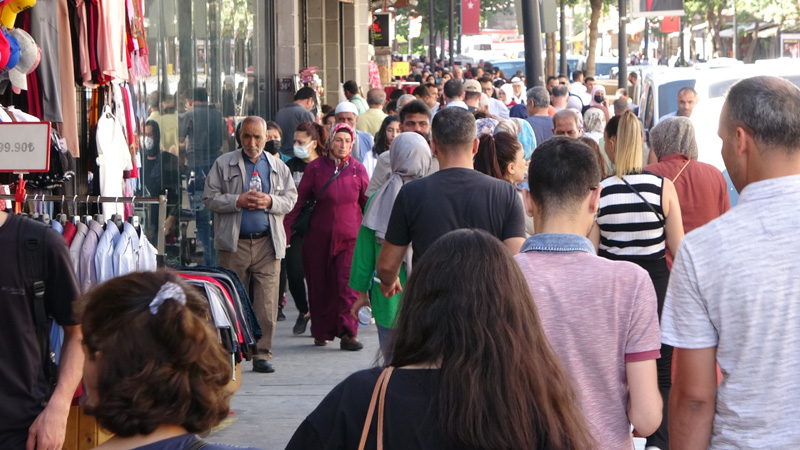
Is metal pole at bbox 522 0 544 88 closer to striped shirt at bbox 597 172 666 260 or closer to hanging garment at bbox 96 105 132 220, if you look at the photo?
hanging garment at bbox 96 105 132 220

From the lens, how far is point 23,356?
3.65m

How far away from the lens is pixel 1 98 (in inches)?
251

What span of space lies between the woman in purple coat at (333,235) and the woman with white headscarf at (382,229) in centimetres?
233

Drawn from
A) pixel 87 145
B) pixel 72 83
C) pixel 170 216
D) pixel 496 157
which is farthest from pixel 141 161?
pixel 496 157

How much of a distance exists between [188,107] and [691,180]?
241 inches

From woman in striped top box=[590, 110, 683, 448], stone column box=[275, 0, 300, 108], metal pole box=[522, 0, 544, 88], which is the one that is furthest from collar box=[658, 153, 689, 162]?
stone column box=[275, 0, 300, 108]

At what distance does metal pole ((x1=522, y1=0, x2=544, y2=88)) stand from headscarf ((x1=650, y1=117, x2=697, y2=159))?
27.4 feet

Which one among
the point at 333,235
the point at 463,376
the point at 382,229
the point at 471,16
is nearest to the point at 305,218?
the point at 333,235

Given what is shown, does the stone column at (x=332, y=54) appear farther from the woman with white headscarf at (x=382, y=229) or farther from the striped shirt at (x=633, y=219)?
the striped shirt at (x=633, y=219)

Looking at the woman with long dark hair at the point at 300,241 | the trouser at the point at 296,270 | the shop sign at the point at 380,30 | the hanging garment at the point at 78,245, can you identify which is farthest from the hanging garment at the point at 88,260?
the shop sign at the point at 380,30

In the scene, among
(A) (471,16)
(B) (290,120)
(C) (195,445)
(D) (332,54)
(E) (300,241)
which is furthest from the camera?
(A) (471,16)

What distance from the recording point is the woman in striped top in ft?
18.5

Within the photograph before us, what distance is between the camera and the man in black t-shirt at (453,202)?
525 centimetres

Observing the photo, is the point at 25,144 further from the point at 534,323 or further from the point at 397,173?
the point at 534,323
